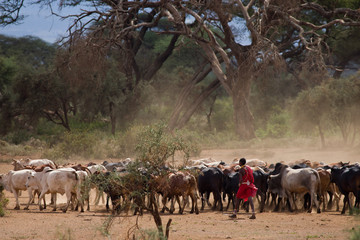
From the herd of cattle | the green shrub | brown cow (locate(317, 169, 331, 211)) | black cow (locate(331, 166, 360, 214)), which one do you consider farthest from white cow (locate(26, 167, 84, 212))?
the green shrub

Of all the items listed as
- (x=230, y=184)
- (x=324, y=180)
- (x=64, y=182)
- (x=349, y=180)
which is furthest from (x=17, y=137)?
(x=349, y=180)

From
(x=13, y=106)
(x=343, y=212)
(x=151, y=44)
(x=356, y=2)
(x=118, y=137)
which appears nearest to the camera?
(x=343, y=212)

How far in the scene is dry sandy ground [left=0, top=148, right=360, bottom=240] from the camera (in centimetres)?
1019

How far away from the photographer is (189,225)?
467 inches

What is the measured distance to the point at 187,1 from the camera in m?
30.6

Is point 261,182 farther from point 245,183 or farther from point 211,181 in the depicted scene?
point 245,183

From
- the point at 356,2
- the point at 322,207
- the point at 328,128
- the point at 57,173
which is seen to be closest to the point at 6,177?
the point at 57,173

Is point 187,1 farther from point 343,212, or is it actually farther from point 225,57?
point 343,212

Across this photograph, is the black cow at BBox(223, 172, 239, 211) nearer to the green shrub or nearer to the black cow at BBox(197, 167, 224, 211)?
the black cow at BBox(197, 167, 224, 211)

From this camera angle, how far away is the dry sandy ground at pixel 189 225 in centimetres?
1019

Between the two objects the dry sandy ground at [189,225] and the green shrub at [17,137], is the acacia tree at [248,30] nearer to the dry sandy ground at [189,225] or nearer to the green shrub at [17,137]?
the green shrub at [17,137]

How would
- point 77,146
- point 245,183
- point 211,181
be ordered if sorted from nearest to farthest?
point 245,183
point 211,181
point 77,146

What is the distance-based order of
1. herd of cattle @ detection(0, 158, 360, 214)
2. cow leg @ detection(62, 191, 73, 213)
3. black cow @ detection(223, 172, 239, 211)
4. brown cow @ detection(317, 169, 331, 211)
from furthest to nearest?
black cow @ detection(223, 172, 239, 211) → brown cow @ detection(317, 169, 331, 211) → cow leg @ detection(62, 191, 73, 213) → herd of cattle @ detection(0, 158, 360, 214)

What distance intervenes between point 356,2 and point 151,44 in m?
26.5
